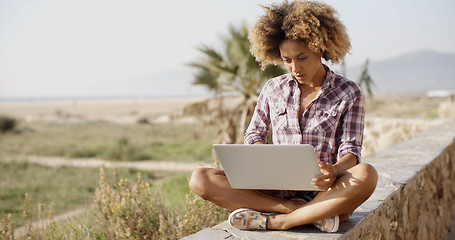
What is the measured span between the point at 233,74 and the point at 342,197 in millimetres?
5709

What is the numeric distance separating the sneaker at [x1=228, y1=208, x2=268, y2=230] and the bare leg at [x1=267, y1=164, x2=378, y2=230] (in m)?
0.13

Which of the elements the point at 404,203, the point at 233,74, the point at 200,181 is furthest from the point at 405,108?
the point at 200,181

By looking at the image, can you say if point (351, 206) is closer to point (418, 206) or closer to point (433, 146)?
point (418, 206)

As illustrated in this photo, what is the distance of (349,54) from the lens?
7.80ft

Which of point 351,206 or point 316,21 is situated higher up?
point 316,21

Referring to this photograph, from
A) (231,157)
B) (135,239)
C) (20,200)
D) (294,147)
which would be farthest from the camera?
(20,200)

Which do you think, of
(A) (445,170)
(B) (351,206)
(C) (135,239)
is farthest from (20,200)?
(B) (351,206)

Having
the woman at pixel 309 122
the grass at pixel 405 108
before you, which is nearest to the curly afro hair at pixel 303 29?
the woman at pixel 309 122

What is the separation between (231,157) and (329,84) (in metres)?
0.66

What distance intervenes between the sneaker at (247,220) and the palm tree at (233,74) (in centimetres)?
495

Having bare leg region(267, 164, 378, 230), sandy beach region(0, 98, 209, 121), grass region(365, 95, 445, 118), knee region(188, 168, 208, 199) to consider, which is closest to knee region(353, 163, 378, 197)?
A: bare leg region(267, 164, 378, 230)

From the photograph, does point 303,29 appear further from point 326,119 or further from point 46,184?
point 46,184

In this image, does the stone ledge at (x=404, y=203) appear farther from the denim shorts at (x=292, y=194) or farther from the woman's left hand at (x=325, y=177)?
the woman's left hand at (x=325, y=177)

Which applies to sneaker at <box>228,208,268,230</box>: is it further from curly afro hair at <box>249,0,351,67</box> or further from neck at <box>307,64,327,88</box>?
curly afro hair at <box>249,0,351,67</box>
